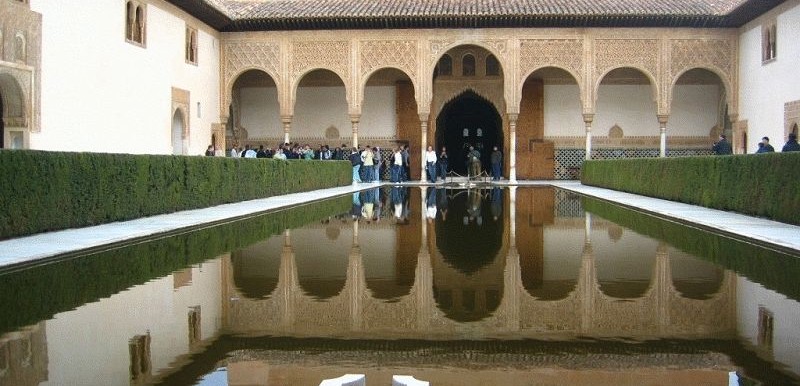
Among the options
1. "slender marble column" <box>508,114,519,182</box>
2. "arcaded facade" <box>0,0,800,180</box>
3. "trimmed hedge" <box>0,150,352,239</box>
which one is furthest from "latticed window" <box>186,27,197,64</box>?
"slender marble column" <box>508,114,519,182</box>

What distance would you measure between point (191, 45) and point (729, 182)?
1504cm

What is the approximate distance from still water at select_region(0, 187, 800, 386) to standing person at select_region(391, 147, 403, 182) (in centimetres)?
1698

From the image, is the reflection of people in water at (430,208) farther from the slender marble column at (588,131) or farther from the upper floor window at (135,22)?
the slender marble column at (588,131)

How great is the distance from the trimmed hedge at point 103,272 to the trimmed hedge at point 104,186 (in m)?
1.27

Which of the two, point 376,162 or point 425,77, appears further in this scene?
point 376,162

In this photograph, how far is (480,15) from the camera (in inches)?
933

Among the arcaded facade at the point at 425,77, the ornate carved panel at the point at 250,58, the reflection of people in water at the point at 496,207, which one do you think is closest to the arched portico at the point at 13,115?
the arcaded facade at the point at 425,77

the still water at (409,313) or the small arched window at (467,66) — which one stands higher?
the small arched window at (467,66)

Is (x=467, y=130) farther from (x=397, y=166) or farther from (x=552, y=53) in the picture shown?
Result: (x=552, y=53)

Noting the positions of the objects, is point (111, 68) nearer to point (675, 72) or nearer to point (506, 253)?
point (506, 253)

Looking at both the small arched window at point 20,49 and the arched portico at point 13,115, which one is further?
the arched portico at point 13,115

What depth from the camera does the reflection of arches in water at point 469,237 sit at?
22.8 feet

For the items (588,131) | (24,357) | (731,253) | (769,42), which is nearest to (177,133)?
(588,131)

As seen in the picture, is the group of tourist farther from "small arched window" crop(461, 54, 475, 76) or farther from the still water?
"small arched window" crop(461, 54, 475, 76)
